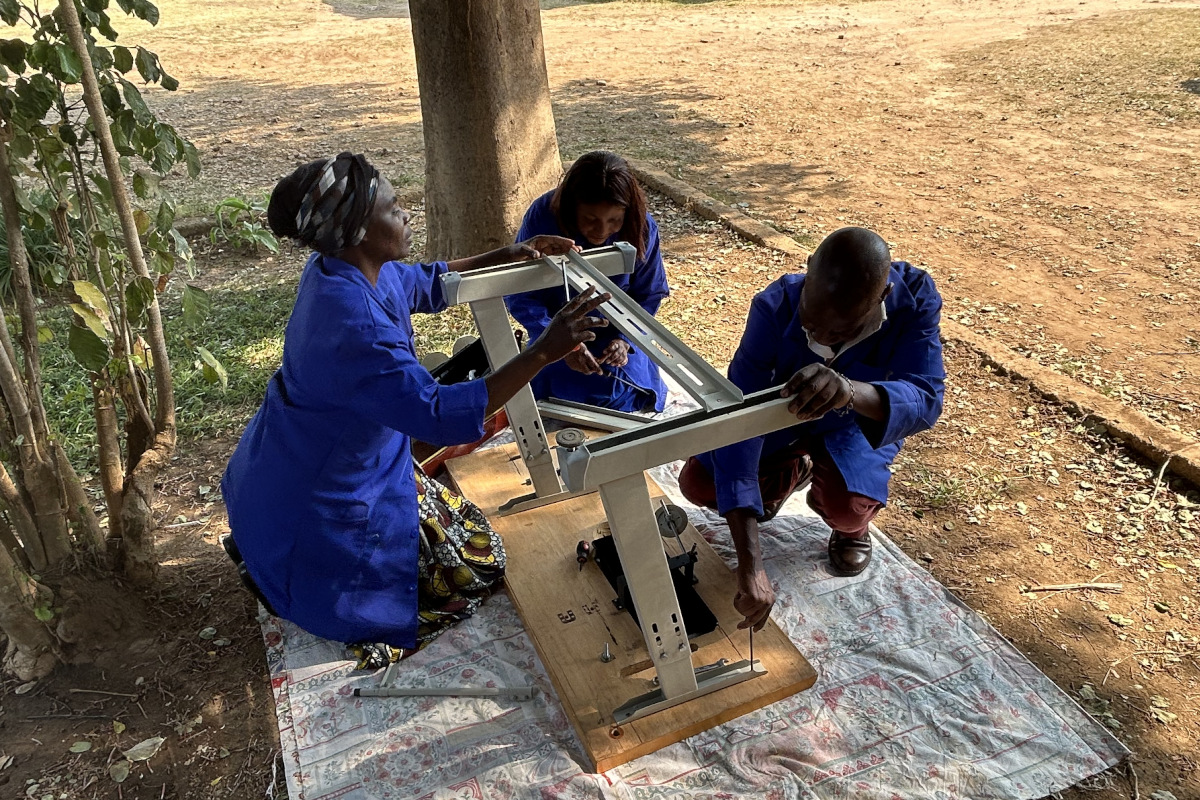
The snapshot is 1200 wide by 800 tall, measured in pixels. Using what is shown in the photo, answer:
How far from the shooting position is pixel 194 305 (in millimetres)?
2246

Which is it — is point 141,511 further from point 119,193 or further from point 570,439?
point 570,439

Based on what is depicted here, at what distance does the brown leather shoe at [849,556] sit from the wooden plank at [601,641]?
0.37 m

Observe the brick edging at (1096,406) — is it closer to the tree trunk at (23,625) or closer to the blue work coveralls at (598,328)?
the blue work coveralls at (598,328)

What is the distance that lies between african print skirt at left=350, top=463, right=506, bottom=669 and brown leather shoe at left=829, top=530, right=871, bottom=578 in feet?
3.60

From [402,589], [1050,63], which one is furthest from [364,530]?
[1050,63]

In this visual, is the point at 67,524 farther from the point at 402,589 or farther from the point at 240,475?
the point at 402,589

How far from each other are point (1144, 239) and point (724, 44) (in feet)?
25.4

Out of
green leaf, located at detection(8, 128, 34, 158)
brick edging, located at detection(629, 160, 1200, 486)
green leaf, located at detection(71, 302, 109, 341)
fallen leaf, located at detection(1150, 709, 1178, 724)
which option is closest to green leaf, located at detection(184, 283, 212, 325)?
green leaf, located at detection(71, 302, 109, 341)

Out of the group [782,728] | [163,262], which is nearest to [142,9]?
[163,262]

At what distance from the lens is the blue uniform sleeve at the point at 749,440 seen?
2.37 m

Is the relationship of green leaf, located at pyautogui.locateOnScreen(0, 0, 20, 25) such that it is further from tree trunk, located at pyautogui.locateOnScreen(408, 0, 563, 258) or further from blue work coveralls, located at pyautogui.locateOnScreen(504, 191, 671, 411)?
tree trunk, located at pyautogui.locateOnScreen(408, 0, 563, 258)

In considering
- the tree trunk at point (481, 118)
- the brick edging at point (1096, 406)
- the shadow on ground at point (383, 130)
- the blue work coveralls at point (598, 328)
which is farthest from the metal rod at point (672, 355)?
the shadow on ground at point (383, 130)

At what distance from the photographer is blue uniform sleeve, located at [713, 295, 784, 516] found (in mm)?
2371

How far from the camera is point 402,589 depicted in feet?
8.27
